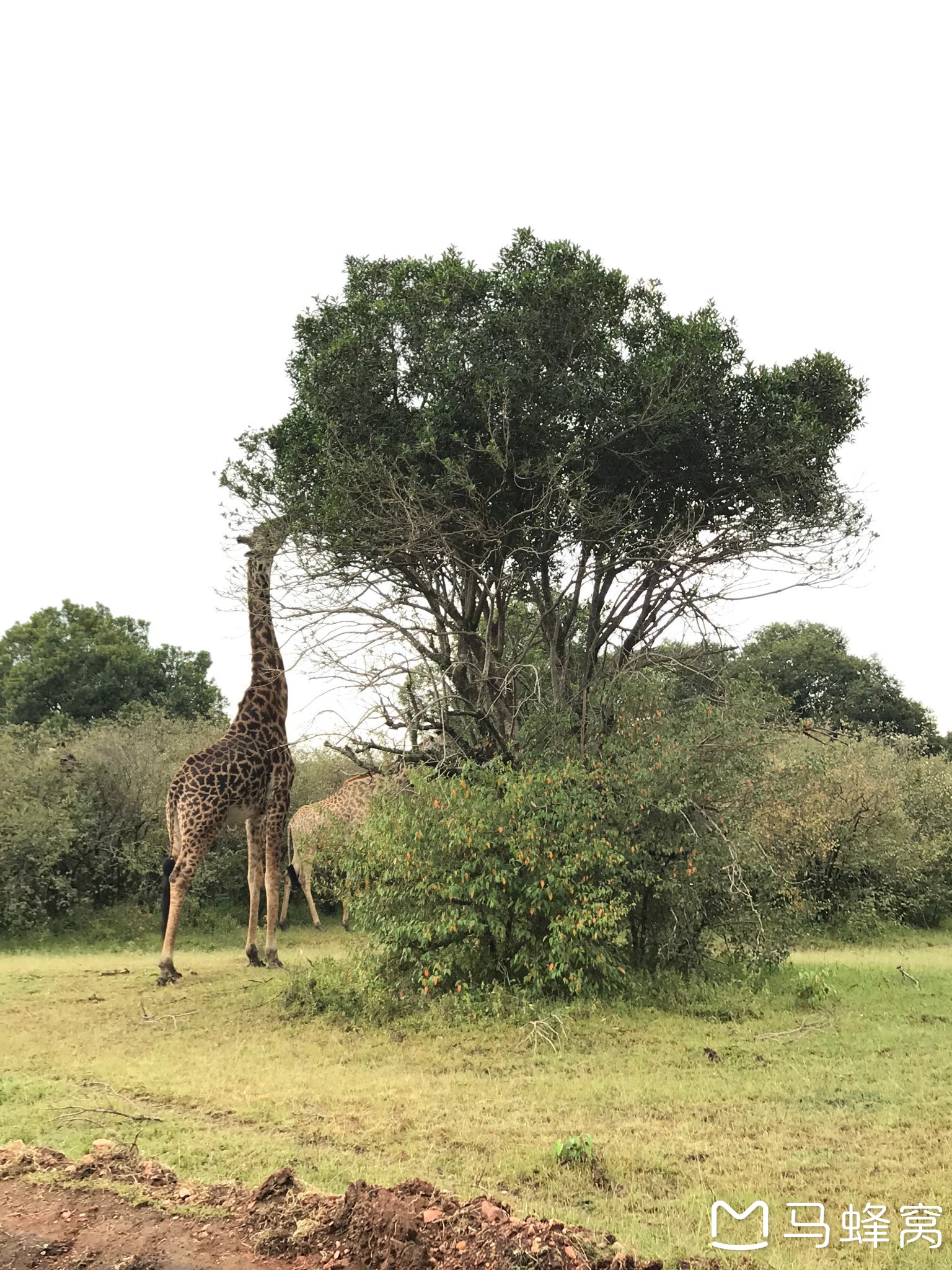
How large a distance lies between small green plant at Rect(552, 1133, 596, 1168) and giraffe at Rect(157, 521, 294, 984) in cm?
740

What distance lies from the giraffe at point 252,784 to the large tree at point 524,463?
157 centimetres

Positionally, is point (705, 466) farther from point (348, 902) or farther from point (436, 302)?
point (348, 902)

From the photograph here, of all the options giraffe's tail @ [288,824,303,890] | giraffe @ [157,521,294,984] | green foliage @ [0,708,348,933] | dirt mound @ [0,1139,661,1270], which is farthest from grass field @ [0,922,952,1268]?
green foliage @ [0,708,348,933]

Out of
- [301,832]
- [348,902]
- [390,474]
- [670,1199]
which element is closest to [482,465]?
[390,474]

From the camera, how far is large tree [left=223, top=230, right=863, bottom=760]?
998 cm

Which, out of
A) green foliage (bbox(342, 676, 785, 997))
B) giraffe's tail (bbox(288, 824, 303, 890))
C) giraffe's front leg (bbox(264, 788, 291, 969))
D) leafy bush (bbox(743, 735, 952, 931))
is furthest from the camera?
giraffe's tail (bbox(288, 824, 303, 890))

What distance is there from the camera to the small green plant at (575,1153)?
15.7 feet

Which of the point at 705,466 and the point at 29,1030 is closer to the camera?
the point at 29,1030

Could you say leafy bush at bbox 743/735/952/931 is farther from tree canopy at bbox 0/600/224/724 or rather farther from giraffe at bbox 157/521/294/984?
tree canopy at bbox 0/600/224/724

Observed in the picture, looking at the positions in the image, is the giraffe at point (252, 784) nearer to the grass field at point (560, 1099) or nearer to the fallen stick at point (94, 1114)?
the grass field at point (560, 1099)

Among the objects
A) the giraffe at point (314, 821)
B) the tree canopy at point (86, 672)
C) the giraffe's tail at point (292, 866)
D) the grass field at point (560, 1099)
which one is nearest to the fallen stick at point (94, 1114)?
the grass field at point (560, 1099)

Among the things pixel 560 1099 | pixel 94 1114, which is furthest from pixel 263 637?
pixel 560 1099

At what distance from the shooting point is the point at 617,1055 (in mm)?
7258

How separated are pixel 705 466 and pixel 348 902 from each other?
18.6 feet
